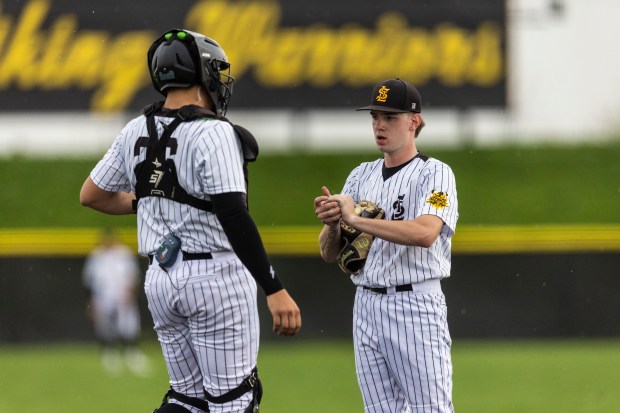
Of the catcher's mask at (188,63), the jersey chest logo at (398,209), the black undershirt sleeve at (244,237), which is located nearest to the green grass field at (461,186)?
the jersey chest logo at (398,209)

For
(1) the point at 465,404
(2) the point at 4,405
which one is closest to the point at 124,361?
(2) the point at 4,405

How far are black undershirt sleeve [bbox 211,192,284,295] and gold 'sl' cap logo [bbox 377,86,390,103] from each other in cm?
124

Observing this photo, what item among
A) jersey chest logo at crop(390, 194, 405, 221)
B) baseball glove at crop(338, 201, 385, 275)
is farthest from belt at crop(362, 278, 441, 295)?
jersey chest logo at crop(390, 194, 405, 221)

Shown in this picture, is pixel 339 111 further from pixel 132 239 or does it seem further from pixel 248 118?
pixel 132 239

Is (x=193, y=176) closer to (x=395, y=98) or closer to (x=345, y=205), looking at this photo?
(x=345, y=205)

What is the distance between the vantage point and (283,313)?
4297mm

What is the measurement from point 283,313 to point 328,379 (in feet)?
27.8

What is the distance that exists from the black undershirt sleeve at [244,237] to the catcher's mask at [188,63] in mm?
587

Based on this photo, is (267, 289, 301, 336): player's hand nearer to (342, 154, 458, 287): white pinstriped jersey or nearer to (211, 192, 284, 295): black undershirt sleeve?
(211, 192, 284, 295): black undershirt sleeve

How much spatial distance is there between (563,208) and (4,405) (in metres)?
13.8

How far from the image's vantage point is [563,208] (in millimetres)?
21703

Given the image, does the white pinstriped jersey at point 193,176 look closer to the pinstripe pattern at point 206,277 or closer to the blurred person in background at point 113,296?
the pinstripe pattern at point 206,277

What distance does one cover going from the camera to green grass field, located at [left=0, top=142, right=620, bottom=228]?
2131cm

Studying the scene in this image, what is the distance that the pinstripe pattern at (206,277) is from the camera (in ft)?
14.6
